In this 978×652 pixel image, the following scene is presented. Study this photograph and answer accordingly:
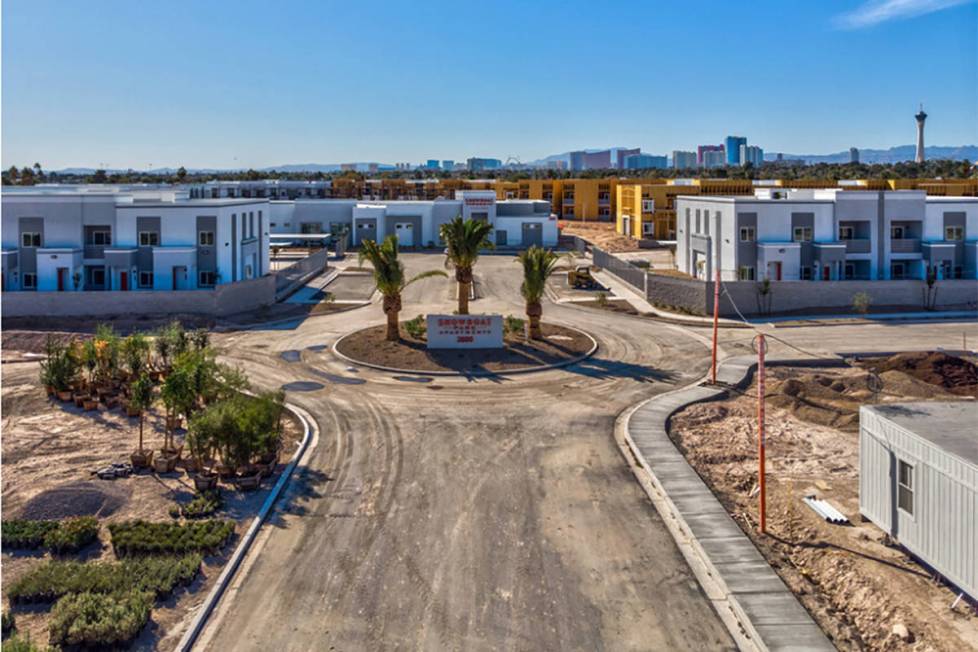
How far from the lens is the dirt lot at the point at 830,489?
16.1 meters

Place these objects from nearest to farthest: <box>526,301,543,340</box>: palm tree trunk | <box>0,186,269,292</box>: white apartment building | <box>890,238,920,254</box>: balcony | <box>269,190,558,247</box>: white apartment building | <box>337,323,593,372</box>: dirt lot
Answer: <box>337,323,593,372</box>: dirt lot → <box>526,301,543,340</box>: palm tree trunk → <box>0,186,269,292</box>: white apartment building → <box>890,238,920,254</box>: balcony → <box>269,190,558,247</box>: white apartment building

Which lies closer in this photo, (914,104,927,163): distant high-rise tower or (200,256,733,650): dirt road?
(200,256,733,650): dirt road

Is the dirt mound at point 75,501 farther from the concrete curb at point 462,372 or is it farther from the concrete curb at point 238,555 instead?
the concrete curb at point 462,372

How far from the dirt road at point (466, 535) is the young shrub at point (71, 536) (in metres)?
4.26

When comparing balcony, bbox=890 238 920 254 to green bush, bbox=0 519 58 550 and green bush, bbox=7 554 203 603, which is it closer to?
green bush, bbox=7 554 203 603

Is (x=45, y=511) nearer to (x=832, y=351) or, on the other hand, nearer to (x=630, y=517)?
(x=630, y=517)

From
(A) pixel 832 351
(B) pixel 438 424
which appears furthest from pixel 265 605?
(A) pixel 832 351

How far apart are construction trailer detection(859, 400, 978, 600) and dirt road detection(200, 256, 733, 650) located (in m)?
5.25

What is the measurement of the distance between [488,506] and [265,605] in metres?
6.95

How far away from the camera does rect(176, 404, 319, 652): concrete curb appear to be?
51.4 ft

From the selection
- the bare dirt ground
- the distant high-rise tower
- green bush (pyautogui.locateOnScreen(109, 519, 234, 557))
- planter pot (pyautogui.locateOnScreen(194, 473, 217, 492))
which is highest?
the distant high-rise tower

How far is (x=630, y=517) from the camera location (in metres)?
21.1

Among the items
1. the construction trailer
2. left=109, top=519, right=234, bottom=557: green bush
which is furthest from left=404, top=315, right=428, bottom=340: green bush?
the construction trailer

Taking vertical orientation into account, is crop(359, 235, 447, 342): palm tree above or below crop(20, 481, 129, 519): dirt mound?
above
